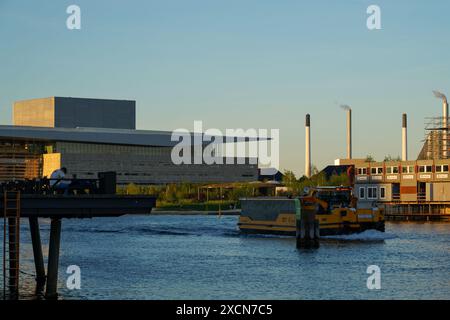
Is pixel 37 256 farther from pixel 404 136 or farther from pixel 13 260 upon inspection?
pixel 404 136

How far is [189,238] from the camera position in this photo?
9606 cm

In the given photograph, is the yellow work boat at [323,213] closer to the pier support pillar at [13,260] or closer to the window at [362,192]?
the pier support pillar at [13,260]

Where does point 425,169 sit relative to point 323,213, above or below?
above

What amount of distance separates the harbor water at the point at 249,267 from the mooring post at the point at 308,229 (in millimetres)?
1288

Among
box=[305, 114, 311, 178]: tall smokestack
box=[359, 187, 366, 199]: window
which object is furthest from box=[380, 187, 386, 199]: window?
box=[305, 114, 311, 178]: tall smokestack

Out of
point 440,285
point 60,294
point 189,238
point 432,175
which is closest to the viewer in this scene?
point 60,294

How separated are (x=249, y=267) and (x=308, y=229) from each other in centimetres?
1735

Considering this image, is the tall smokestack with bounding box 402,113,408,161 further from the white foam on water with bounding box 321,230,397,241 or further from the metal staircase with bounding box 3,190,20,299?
the metal staircase with bounding box 3,190,20,299

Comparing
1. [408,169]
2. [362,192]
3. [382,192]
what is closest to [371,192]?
[362,192]

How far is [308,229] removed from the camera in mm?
77875
